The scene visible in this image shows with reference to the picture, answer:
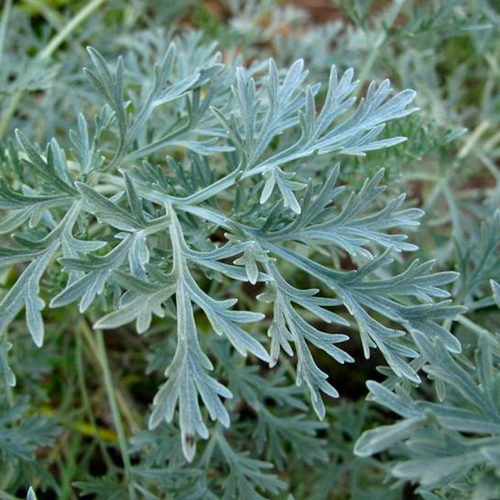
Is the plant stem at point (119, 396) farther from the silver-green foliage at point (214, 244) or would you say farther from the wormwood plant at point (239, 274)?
the silver-green foliage at point (214, 244)

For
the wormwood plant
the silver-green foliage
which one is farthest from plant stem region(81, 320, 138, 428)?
the silver-green foliage

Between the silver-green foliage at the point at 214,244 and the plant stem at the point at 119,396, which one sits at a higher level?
the silver-green foliage at the point at 214,244

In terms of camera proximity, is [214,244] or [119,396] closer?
[214,244]

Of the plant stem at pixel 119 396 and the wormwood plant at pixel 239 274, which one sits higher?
the wormwood plant at pixel 239 274

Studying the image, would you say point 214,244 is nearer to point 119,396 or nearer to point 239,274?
point 239,274

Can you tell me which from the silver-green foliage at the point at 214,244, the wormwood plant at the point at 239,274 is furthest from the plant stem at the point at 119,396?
the silver-green foliage at the point at 214,244

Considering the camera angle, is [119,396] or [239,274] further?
[119,396]

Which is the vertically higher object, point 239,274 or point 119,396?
point 239,274

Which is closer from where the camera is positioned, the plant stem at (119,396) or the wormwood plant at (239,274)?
the wormwood plant at (239,274)

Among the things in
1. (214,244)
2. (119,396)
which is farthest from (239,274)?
(119,396)

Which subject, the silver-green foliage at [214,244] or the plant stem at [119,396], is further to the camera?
the plant stem at [119,396]

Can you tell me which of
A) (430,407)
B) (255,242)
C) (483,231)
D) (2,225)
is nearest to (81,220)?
(2,225)
